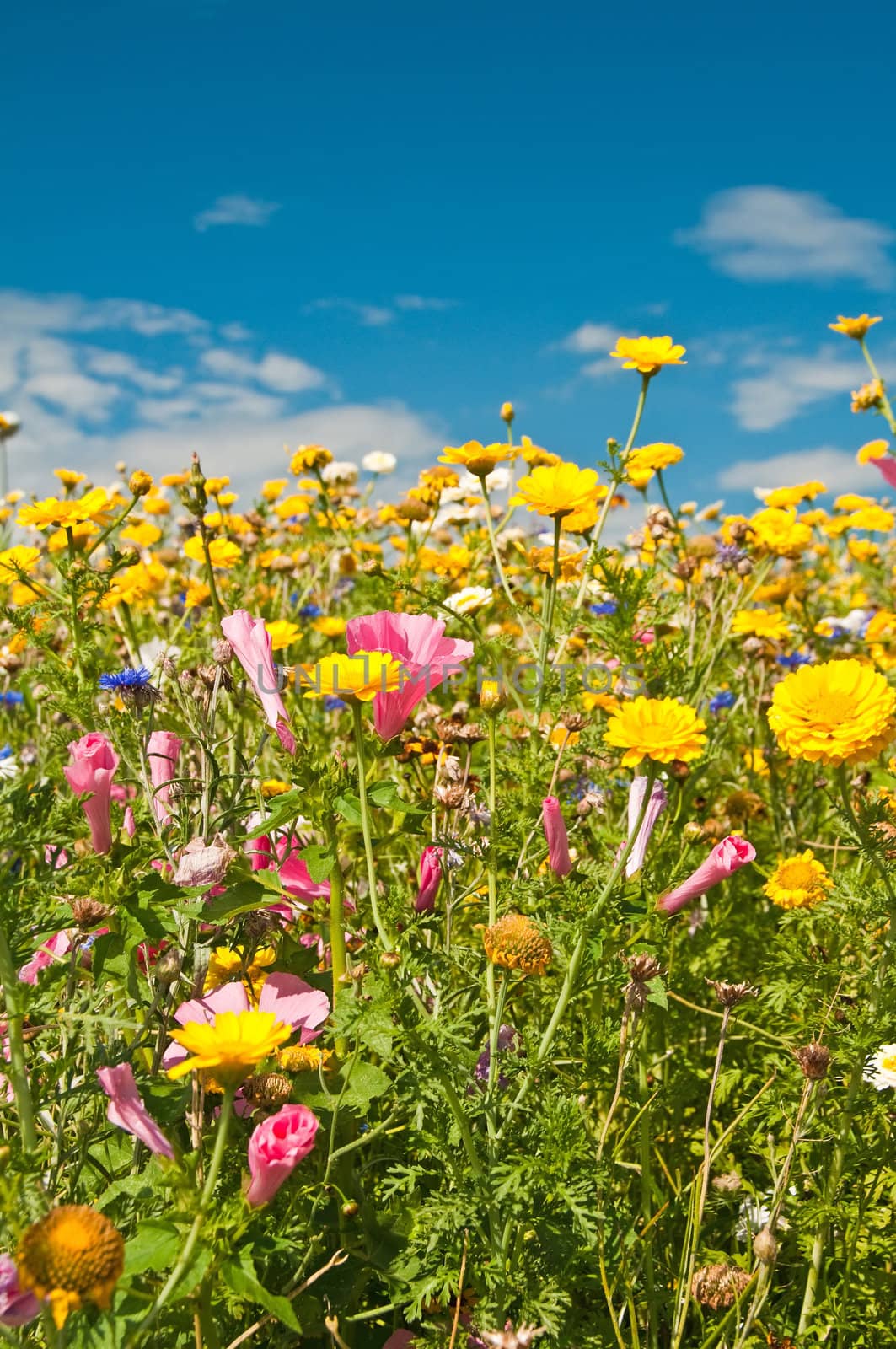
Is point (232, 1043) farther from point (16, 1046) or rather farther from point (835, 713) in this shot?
point (835, 713)

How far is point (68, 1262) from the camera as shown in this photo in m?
0.75

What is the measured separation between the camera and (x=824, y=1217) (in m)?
1.37

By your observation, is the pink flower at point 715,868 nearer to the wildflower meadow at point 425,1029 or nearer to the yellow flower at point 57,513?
the wildflower meadow at point 425,1029

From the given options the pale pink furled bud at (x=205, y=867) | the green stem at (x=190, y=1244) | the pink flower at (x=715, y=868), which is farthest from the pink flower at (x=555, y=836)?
the green stem at (x=190, y=1244)

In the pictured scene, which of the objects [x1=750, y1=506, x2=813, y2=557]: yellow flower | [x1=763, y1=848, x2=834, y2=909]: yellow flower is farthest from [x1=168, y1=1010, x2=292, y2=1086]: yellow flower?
[x1=750, y1=506, x2=813, y2=557]: yellow flower

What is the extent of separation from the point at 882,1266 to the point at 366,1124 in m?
0.87

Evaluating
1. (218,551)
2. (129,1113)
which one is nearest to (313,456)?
(218,551)

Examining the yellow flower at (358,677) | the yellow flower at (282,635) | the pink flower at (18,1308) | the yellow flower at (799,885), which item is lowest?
the pink flower at (18,1308)

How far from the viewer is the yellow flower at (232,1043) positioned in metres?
0.86

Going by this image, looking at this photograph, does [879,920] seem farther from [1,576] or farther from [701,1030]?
[1,576]

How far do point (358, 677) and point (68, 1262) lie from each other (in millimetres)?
635

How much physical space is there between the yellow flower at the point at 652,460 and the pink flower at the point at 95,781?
1485 millimetres

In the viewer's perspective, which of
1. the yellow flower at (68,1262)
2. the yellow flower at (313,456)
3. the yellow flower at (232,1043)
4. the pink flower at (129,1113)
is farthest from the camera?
the yellow flower at (313,456)

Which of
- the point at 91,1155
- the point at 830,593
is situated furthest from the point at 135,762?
the point at 830,593
